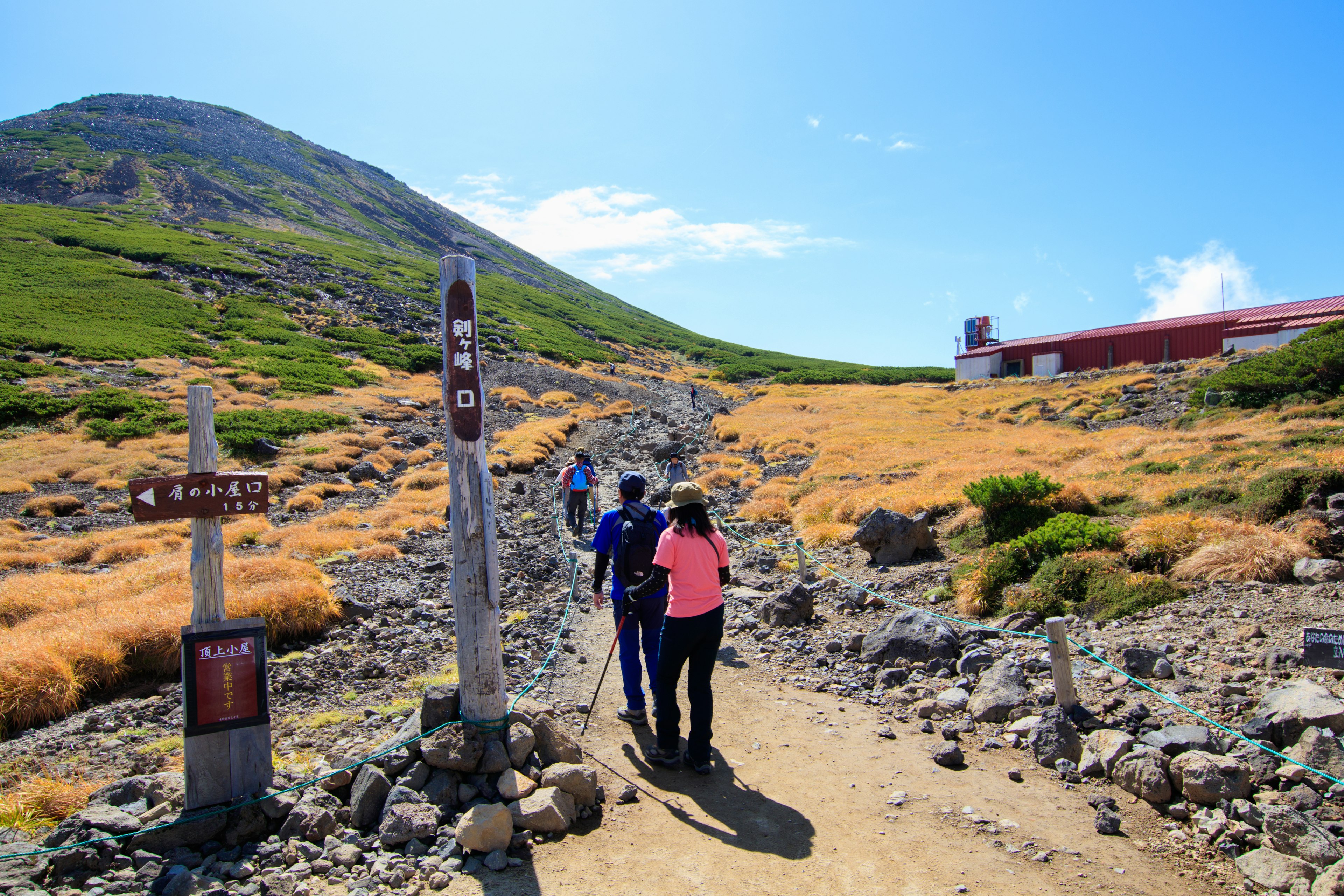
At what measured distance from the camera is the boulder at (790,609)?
905 cm

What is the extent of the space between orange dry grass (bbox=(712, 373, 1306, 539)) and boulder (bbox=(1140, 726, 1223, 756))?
22.5 ft

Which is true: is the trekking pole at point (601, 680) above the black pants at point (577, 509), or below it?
below

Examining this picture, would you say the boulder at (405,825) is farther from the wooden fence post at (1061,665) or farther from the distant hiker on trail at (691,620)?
the wooden fence post at (1061,665)

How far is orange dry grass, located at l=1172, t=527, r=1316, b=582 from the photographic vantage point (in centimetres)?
726

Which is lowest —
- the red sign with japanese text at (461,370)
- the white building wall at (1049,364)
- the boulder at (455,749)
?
the boulder at (455,749)

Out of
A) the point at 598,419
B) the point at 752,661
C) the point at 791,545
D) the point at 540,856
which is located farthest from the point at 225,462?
the point at 540,856

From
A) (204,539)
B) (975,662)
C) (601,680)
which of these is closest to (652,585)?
(601,680)

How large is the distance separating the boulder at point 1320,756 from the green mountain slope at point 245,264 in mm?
40855

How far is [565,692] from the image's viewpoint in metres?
7.16

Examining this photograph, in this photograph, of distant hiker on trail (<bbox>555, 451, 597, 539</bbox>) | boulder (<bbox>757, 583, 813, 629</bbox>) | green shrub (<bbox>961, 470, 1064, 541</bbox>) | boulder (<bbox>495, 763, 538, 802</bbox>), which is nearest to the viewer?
boulder (<bbox>495, 763, 538, 802</bbox>)

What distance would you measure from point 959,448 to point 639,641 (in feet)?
59.9

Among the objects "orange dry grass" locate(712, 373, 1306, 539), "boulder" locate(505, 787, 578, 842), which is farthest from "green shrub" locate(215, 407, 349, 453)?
"boulder" locate(505, 787, 578, 842)

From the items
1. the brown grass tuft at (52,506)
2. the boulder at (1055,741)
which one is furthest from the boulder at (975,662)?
the brown grass tuft at (52,506)

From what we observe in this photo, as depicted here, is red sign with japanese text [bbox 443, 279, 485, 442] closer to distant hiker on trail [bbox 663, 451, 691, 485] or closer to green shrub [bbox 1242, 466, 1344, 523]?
green shrub [bbox 1242, 466, 1344, 523]
